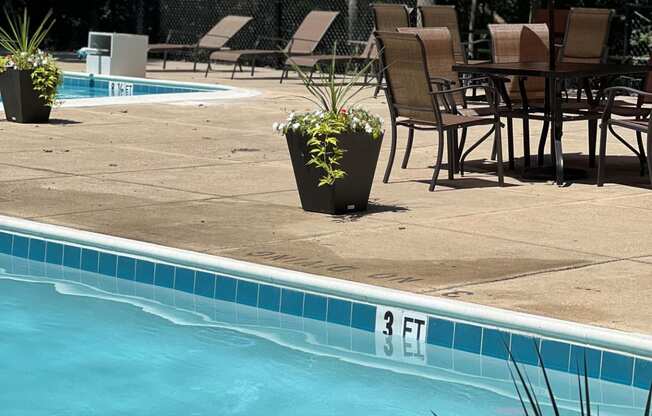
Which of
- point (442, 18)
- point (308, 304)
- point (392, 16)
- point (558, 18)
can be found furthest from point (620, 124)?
point (558, 18)

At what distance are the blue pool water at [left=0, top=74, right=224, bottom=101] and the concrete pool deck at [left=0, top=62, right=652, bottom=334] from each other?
5.69 metres

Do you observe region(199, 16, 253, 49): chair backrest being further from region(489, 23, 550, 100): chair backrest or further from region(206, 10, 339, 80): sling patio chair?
region(489, 23, 550, 100): chair backrest

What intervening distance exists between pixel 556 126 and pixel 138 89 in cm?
968

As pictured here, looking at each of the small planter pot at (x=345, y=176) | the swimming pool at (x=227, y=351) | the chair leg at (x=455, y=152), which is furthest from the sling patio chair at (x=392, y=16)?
the swimming pool at (x=227, y=351)

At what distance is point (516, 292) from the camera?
212 inches

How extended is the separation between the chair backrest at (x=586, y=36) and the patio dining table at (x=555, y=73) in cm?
148

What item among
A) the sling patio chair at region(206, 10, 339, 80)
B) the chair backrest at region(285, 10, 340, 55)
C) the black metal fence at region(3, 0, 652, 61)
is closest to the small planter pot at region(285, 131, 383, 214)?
the black metal fence at region(3, 0, 652, 61)

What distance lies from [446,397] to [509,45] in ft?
18.4

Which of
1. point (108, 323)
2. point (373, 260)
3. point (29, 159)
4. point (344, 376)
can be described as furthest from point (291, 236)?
point (29, 159)

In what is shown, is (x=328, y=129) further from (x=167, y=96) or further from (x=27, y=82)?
(x=167, y=96)

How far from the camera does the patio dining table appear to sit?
27.6 feet

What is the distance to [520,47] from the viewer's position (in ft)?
32.8

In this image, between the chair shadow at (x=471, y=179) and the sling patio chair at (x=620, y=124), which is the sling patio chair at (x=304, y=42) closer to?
the chair shadow at (x=471, y=179)

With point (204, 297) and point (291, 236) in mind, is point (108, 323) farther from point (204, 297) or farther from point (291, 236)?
point (291, 236)
